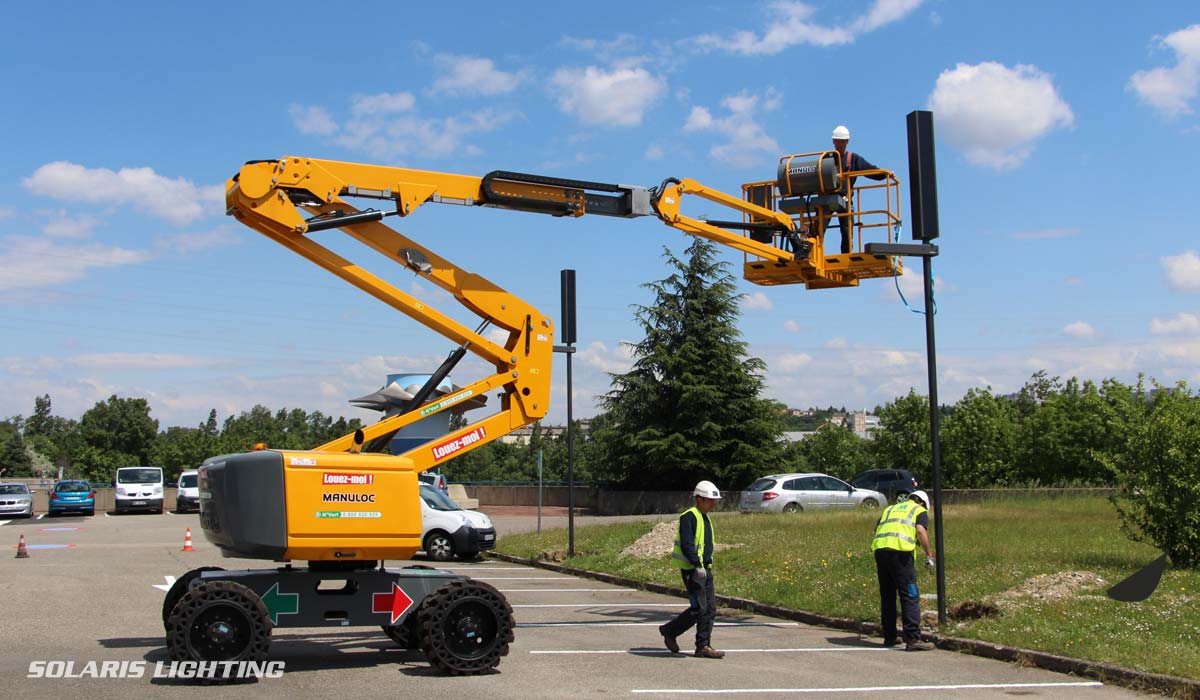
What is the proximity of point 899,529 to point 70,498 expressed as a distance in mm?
37749

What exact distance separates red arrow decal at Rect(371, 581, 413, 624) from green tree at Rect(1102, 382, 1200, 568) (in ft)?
32.2

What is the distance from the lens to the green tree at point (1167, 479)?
45.8 feet

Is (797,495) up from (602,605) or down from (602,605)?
up

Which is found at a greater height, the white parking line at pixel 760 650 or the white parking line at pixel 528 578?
the white parking line at pixel 760 650

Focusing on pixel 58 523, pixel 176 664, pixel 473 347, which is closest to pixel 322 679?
pixel 176 664

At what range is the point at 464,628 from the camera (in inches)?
390

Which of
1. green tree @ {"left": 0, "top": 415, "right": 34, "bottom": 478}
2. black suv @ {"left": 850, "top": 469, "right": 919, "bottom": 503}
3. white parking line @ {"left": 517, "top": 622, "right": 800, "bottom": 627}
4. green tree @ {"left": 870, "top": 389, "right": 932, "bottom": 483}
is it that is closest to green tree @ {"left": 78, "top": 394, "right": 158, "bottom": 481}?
green tree @ {"left": 0, "top": 415, "right": 34, "bottom": 478}

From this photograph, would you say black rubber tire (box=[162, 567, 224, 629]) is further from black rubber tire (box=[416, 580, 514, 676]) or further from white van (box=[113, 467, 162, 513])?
white van (box=[113, 467, 162, 513])

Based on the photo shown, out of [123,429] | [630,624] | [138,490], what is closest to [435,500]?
[630,624]

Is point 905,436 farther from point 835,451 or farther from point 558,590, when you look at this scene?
point 558,590

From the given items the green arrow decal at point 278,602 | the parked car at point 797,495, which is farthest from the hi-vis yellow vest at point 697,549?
the parked car at point 797,495

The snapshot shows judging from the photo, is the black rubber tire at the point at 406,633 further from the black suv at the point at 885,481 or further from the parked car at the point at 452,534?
the black suv at the point at 885,481

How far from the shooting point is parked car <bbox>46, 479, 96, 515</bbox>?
4128 centimetres

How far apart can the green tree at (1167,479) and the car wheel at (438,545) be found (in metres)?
12.8
